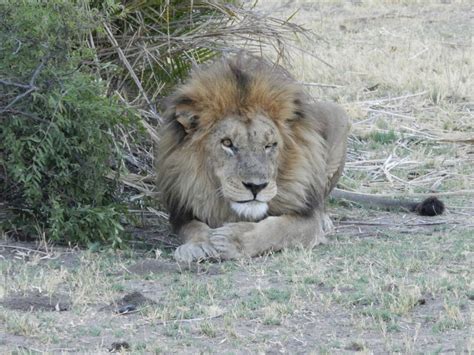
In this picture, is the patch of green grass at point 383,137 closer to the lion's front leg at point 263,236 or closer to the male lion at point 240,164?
the male lion at point 240,164

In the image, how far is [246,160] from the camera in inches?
239

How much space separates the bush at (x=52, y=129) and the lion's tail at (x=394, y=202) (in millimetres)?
2096

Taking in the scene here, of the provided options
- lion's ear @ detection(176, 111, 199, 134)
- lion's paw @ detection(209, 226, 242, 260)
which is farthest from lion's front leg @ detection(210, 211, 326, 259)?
lion's ear @ detection(176, 111, 199, 134)

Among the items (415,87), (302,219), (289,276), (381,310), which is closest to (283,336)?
(381,310)

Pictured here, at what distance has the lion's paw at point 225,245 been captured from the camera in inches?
236

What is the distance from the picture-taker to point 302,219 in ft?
20.8

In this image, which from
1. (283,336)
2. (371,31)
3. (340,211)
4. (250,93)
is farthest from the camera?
(371,31)

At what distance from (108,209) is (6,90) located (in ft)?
2.88

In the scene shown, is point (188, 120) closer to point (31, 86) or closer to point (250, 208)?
point (250, 208)

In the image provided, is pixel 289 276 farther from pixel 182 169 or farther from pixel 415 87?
pixel 415 87

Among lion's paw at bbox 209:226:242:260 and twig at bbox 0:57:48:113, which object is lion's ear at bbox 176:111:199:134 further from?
twig at bbox 0:57:48:113

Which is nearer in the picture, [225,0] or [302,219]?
[302,219]

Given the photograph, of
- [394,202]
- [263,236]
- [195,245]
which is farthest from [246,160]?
[394,202]

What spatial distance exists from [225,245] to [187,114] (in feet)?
2.61
